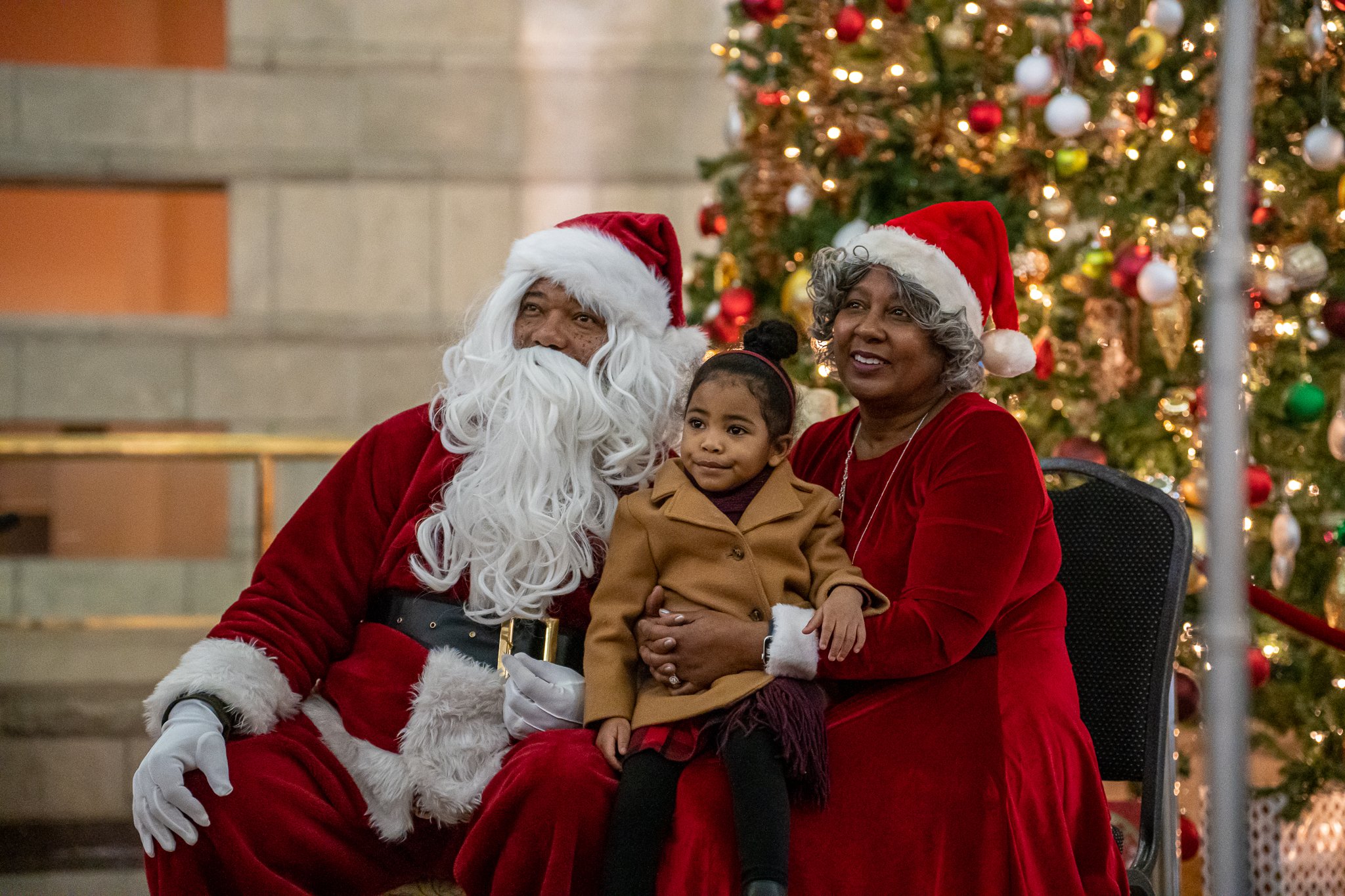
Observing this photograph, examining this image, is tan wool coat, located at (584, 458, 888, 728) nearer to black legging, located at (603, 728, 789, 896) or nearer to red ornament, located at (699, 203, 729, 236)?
black legging, located at (603, 728, 789, 896)

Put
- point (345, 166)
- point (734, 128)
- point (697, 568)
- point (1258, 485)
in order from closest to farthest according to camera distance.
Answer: point (697, 568), point (1258, 485), point (734, 128), point (345, 166)

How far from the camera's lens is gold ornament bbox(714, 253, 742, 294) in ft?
16.3

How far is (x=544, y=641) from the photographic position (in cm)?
227

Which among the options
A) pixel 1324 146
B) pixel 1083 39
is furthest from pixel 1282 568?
pixel 1083 39

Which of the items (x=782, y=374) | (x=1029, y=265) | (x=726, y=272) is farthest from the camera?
(x=726, y=272)

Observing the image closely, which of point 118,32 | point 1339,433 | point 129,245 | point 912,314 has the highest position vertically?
point 118,32

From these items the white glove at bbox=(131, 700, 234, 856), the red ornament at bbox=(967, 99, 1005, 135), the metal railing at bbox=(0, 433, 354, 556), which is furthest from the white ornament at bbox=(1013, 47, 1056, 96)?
the white glove at bbox=(131, 700, 234, 856)

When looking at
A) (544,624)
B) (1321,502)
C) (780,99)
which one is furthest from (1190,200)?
(544,624)

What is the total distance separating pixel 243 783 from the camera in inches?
81.4

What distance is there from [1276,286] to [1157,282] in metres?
0.42

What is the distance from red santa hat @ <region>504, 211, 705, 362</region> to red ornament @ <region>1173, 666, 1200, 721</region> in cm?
201

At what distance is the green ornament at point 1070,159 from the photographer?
14.0 feet

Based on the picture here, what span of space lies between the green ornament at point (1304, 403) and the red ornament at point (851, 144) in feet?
5.36

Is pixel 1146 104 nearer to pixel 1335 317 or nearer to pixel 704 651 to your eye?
pixel 1335 317
